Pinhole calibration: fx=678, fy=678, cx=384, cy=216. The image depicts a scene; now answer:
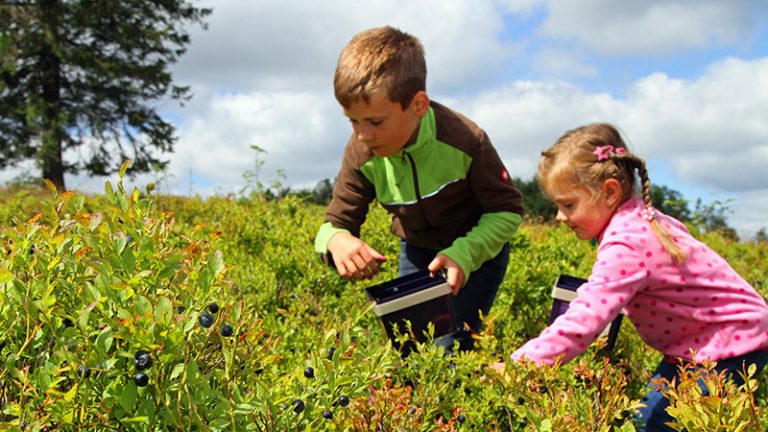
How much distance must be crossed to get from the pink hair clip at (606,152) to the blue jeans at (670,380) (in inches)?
33.4

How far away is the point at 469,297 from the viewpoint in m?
3.44

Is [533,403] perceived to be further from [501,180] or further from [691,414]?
[501,180]

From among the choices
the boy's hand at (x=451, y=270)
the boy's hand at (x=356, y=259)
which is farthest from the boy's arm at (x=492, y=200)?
the boy's hand at (x=356, y=259)

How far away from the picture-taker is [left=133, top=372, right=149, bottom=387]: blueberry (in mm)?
1170

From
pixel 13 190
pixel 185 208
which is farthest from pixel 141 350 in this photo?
pixel 13 190

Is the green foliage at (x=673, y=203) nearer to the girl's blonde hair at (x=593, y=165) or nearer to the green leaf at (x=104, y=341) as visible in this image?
the girl's blonde hair at (x=593, y=165)

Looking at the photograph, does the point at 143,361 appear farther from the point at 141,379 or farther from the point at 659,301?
the point at 659,301

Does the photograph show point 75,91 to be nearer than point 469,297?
No

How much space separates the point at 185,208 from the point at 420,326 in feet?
17.2

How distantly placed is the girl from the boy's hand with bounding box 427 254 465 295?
1.60ft

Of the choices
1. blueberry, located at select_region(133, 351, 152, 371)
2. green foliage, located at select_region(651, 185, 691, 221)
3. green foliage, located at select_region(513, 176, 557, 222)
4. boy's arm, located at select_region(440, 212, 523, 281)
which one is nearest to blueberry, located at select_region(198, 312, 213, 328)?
blueberry, located at select_region(133, 351, 152, 371)

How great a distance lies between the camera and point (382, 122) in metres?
3.03

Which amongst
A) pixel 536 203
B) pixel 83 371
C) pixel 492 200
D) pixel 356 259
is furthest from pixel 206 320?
pixel 536 203

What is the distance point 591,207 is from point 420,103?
978mm
